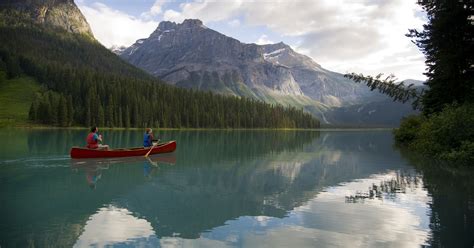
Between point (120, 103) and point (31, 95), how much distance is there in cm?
5611

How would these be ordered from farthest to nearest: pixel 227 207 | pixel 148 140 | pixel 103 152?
pixel 148 140 → pixel 103 152 → pixel 227 207

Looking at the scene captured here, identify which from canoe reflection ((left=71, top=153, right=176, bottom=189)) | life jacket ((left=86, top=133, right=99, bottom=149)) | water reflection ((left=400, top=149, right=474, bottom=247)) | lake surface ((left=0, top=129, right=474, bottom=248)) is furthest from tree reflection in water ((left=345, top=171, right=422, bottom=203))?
life jacket ((left=86, top=133, right=99, bottom=149))

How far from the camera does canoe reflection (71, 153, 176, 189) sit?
33.9m

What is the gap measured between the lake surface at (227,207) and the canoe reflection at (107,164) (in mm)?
256

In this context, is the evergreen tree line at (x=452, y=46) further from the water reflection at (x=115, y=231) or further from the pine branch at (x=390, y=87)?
the water reflection at (x=115, y=231)

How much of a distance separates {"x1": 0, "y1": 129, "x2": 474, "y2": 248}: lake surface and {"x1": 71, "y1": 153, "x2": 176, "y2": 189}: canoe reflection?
10.1 inches

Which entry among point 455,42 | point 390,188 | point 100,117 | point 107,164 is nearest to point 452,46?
point 455,42

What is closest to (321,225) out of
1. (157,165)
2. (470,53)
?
(157,165)

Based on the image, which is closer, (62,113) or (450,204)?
(450,204)

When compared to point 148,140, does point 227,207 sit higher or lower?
lower

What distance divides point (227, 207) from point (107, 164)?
22750mm

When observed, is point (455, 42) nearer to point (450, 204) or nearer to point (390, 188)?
point (390, 188)

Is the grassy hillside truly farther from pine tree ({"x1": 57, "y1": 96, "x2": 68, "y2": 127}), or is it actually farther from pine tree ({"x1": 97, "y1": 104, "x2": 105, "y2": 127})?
pine tree ({"x1": 97, "y1": 104, "x2": 105, "y2": 127})

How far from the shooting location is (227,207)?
76.4 ft
